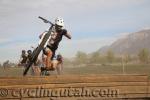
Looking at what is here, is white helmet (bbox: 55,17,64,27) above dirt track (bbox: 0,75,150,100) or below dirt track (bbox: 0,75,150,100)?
above

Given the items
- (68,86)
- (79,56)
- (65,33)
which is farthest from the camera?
(79,56)

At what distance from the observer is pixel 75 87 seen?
9922mm

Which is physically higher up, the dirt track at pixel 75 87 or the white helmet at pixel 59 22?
the white helmet at pixel 59 22

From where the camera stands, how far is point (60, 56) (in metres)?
12.8

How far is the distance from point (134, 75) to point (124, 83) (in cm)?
32

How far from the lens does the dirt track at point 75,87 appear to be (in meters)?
9.87

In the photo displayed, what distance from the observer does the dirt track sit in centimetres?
987

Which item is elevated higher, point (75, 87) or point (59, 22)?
point (59, 22)

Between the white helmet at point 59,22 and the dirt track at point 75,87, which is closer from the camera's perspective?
the dirt track at point 75,87

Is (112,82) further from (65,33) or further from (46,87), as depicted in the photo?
(65,33)

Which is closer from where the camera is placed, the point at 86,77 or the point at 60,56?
the point at 86,77

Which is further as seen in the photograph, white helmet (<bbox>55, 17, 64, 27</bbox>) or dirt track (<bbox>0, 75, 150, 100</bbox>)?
white helmet (<bbox>55, 17, 64, 27</bbox>)

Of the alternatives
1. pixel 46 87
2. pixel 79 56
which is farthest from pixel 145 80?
pixel 79 56

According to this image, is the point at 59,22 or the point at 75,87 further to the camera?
the point at 59,22
